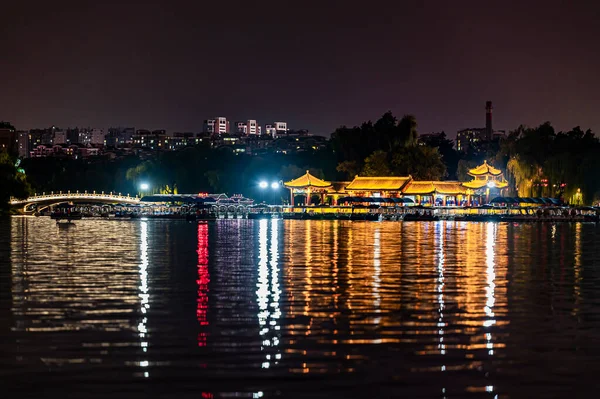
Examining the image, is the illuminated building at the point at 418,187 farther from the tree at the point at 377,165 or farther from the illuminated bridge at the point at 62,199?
the illuminated bridge at the point at 62,199

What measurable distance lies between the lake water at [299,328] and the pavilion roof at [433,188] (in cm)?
6664

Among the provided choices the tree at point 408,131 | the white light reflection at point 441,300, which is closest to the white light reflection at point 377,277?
the white light reflection at point 441,300

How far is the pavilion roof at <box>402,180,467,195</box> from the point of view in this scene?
106 metres

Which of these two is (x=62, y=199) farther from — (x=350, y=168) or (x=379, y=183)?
(x=379, y=183)

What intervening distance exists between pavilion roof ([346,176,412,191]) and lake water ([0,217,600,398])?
223ft

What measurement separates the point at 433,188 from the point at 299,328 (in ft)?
287

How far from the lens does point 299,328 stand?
67.5ft

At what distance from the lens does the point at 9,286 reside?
1158 inches

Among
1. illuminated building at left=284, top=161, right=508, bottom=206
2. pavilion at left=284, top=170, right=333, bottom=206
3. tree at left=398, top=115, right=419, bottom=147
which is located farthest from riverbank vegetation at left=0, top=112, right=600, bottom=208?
pavilion at left=284, top=170, right=333, bottom=206

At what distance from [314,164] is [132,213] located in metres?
25.7

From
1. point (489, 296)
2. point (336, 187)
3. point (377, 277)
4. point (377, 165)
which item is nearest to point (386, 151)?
point (377, 165)

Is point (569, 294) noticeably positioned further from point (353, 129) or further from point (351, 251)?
point (353, 129)

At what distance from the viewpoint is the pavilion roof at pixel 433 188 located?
106438 mm

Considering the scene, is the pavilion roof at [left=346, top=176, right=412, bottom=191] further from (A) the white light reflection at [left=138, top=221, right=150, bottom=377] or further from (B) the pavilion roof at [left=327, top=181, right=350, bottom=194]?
(A) the white light reflection at [left=138, top=221, right=150, bottom=377]
